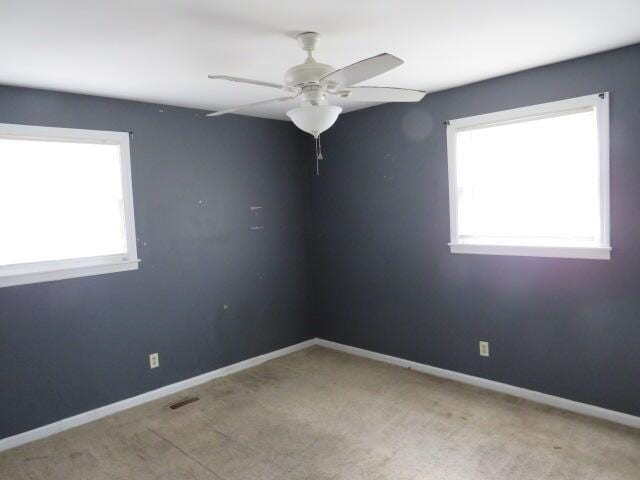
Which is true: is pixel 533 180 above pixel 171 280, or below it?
above

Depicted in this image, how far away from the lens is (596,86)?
2.82 metres

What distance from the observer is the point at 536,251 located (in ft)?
10.3

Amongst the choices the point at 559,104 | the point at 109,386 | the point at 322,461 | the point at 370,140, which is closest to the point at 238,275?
the point at 109,386

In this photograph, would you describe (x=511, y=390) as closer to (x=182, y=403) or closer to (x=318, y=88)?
(x=182, y=403)

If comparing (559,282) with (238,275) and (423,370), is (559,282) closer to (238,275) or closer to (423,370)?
(423,370)

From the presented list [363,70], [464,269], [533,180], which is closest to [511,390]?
[464,269]

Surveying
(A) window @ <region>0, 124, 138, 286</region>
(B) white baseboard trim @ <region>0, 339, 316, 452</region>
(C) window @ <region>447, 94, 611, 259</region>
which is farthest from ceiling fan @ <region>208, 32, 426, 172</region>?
(B) white baseboard trim @ <region>0, 339, 316, 452</region>

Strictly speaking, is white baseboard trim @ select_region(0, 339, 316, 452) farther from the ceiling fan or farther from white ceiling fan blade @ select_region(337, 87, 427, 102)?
white ceiling fan blade @ select_region(337, 87, 427, 102)

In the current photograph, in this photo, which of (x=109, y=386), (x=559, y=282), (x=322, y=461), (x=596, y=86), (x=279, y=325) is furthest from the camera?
(x=279, y=325)

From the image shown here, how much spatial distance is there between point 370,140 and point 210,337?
7.20 ft

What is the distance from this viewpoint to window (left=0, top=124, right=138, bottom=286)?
2.95m

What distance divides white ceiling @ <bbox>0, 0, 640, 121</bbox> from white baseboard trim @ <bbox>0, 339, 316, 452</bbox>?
2.22 m

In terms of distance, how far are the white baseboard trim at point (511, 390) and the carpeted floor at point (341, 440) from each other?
2.8 inches

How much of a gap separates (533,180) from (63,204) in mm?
3194
